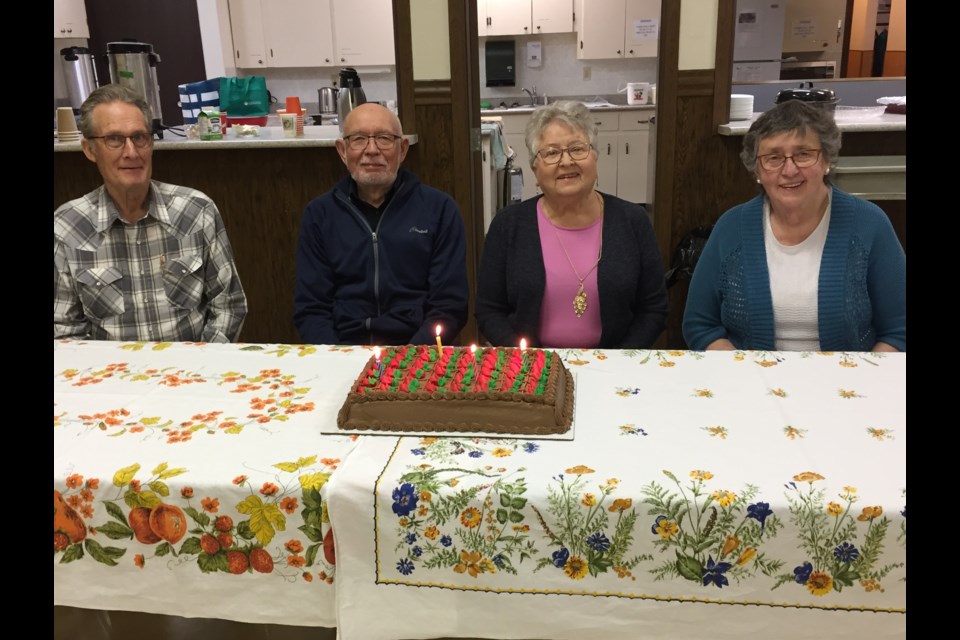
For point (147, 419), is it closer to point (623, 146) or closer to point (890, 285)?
point (890, 285)

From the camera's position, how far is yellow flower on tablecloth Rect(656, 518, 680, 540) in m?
Result: 0.99

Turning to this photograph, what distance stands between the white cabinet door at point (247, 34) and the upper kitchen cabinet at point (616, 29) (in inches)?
112

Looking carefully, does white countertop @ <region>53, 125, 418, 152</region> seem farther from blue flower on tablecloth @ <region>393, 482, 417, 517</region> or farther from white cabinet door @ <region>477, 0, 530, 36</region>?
white cabinet door @ <region>477, 0, 530, 36</region>

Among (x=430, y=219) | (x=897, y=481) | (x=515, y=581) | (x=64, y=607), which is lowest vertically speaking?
(x=64, y=607)

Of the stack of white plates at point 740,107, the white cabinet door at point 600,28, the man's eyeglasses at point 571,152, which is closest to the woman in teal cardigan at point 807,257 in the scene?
the man's eyeglasses at point 571,152

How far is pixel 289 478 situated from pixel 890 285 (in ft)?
4.72

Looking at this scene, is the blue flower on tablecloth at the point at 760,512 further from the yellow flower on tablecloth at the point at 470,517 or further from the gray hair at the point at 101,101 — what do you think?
the gray hair at the point at 101,101

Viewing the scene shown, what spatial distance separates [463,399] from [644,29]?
19.5 ft

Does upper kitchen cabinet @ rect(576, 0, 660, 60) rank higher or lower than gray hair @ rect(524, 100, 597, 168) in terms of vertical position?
higher

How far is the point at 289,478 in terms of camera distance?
1.07m

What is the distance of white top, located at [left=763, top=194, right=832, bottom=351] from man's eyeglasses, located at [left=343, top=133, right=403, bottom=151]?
105cm

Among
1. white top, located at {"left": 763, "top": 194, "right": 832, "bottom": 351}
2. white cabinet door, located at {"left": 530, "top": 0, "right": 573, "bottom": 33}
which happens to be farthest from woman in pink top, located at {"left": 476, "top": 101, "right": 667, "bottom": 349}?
white cabinet door, located at {"left": 530, "top": 0, "right": 573, "bottom": 33}
